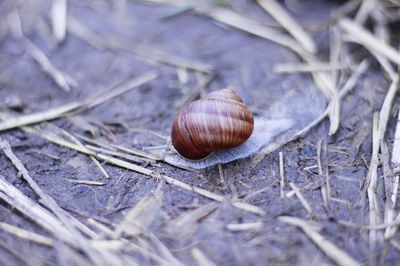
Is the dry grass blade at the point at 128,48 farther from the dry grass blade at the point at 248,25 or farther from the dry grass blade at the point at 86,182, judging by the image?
the dry grass blade at the point at 86,182

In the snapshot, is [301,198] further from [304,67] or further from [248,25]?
[248,25]

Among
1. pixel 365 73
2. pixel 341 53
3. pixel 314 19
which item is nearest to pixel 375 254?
pixel 365 73

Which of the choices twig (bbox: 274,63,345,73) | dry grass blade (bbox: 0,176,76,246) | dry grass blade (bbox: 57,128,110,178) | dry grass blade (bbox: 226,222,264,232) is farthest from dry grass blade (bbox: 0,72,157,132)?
dry grass blade (bbox: 226,222,264,232)

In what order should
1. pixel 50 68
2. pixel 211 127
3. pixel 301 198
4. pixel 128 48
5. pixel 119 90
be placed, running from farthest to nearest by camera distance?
1. pixel 128 48
2. pixel 50 68
3. pixel 119 90
4. pixel 211 127
5. pixel 301 198

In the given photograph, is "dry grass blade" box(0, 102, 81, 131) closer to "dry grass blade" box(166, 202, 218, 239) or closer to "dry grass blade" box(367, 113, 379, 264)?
"dry grass blade" box(166, 202, 218, 239)

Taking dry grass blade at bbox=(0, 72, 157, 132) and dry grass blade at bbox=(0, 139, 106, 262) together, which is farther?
dry grass blade at bbox=(0, 72, 157, 132)

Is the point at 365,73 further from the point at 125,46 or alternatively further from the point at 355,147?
the point at 125,46

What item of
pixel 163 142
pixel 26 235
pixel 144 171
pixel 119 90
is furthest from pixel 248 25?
pixel 26 235
